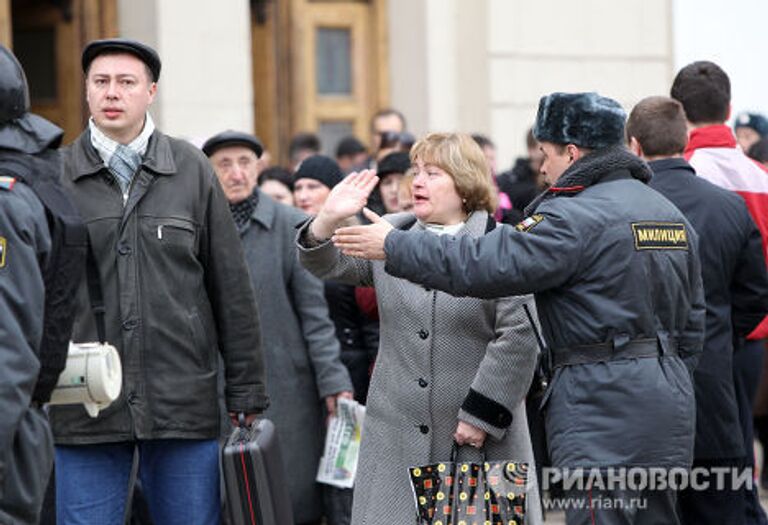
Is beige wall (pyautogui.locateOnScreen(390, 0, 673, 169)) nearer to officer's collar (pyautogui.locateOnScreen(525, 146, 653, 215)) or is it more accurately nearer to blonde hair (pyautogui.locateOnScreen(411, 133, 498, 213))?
blonde hair (pyautogui.locateOnScreen(411, 133, 498, 213))

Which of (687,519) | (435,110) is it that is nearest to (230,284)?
(687,519)

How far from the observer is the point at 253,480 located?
5.61m

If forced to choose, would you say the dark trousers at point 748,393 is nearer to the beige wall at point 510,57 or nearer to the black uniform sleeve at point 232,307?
the black uniform sleeve at point 232,307

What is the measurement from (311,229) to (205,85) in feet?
18.0

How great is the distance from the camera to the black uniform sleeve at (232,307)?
19.1ft

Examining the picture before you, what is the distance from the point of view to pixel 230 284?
5824mm

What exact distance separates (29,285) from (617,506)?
1897 millimetres

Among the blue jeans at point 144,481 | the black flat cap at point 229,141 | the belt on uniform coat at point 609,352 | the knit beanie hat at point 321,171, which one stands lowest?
the blue jeans at point 144,481

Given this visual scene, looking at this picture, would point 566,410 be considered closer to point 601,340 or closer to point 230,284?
point 601,340

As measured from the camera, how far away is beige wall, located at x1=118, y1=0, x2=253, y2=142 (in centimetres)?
1074

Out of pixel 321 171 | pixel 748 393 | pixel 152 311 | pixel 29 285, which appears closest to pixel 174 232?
pixel 152 311

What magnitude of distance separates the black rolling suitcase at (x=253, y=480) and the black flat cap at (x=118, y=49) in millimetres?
1335

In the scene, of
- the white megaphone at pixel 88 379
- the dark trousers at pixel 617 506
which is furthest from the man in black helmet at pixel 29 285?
the dark trousers at pixel 617 506

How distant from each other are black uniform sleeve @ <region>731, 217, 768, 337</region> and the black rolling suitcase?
2030mm
